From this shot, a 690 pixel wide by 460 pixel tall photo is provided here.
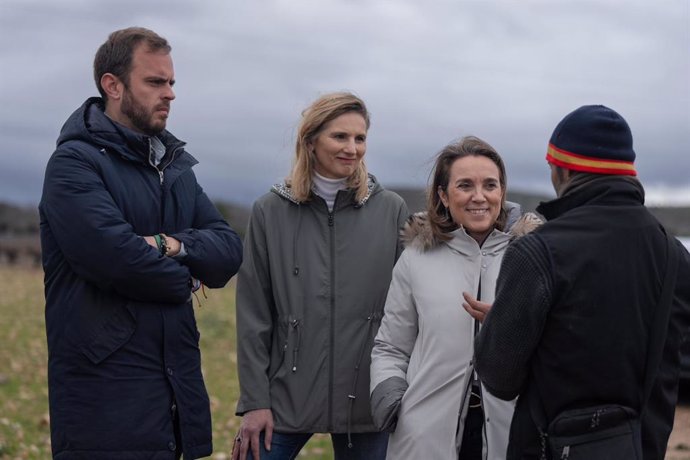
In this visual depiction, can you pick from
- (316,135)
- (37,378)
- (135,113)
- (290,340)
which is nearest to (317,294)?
(290,340)

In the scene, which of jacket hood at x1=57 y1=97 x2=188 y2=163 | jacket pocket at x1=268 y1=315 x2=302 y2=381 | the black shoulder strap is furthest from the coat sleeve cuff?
jacket hood at x1=57 y1=97 x2=188 y2=163

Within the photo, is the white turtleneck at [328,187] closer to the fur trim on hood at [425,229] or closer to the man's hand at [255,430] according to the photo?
the fur trim on hood at [425,229]

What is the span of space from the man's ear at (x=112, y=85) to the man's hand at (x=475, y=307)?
57.5 inches

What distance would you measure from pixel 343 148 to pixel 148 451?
4.55 feet

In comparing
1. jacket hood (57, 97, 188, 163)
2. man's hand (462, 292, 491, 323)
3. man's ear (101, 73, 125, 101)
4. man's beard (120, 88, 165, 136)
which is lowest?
man's hand (462, 292, 491, 323)

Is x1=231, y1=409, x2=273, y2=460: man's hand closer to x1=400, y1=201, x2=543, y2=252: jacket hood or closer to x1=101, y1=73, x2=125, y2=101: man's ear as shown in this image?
x1=400, y1=201, x2=543, y2=252: jacket hood

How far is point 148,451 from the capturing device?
3406 millimetres

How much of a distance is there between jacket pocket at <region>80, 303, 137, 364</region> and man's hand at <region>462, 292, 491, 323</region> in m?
1.15

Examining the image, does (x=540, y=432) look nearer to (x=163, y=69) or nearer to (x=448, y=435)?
(x=448, y=435)

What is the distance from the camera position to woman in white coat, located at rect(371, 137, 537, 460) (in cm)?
339

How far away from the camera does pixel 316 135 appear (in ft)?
13.1

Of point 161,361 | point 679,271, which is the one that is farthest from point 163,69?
point 679,271

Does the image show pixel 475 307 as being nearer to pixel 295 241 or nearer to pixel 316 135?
pixel 295 241

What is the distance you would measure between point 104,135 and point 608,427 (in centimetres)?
197
